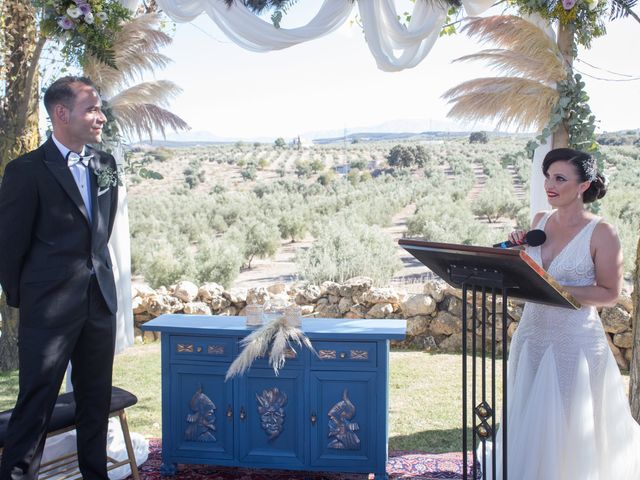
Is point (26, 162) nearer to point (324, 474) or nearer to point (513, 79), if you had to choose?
point (324, 474)

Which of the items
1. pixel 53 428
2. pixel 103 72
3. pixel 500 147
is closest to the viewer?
pixel 53 428

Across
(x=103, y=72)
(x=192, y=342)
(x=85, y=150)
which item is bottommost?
(x=192, y=342)

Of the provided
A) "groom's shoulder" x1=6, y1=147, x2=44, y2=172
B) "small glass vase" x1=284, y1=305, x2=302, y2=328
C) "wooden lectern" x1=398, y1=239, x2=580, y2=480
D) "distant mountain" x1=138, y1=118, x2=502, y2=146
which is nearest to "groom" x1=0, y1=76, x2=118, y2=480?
"groom's shoulder" x1=6, y1=147, x2=44, y2=172

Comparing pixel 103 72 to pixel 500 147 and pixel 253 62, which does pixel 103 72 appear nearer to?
pixel 500 147

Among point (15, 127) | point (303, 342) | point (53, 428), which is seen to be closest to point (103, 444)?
point (53, 428)

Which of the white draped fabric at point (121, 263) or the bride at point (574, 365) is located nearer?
the bride at point (574, 365)

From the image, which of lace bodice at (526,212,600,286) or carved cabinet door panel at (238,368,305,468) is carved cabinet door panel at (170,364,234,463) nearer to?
carved cabinet door panel at (238,368,305,468)

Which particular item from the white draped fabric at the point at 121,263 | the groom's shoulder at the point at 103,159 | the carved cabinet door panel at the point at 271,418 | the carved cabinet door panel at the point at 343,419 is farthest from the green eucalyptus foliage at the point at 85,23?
the carved cabinet door panel at the point at 343,419

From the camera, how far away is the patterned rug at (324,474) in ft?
13.1

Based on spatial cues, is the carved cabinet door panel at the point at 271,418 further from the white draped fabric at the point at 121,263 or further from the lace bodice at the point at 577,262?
the lace bodice at the point at 577,262

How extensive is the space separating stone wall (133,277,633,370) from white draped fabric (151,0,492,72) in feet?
9.83

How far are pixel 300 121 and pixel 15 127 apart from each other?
2257cm

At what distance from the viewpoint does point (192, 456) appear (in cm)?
395

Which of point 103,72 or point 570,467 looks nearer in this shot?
→ point 570,467
